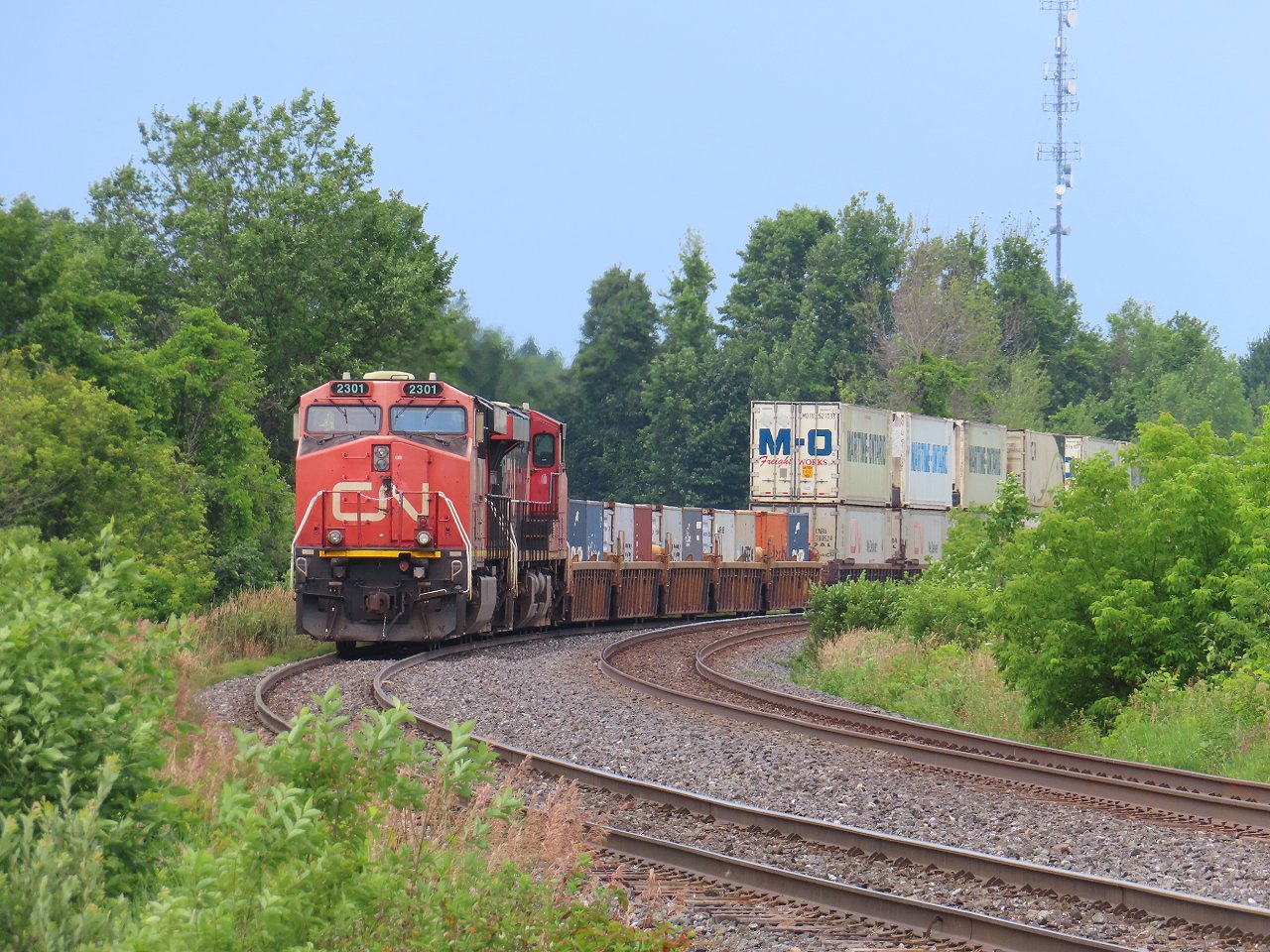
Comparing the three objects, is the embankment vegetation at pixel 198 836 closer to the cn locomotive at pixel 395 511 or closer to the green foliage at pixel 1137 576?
the green foliage at pixel 1137 576

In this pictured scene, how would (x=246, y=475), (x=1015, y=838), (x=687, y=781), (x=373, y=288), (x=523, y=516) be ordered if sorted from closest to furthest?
(x=1015, y=838) < (x=687, y=781) < (x=523, y=516) < (x=246, y=475) < (x=373, y=288)

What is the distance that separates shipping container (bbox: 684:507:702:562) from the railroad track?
25132 millimetres

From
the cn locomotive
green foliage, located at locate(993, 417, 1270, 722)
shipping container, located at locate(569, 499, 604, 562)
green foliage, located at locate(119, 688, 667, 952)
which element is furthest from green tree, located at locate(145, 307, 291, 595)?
green foliage, located at locate(119, 688, 667, 952)

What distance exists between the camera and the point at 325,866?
4.89 m

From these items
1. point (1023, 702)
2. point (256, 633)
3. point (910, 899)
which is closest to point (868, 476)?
point (256, 633)

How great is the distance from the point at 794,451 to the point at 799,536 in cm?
209

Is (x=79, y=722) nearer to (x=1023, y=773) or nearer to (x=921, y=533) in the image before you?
(x=1023, y=773)

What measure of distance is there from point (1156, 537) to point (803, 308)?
222 feet

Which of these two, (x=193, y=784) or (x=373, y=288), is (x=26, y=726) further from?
(x=373, y=288)

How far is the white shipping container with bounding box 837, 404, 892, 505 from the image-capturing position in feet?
121

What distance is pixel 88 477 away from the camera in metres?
24.7

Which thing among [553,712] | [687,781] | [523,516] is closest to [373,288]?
[523,516]

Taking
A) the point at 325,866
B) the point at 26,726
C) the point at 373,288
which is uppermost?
the point at 373,288

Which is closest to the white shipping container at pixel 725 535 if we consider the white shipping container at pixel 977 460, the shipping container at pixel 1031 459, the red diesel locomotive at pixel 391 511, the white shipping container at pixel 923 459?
the white shipping container at pixel 923 459
